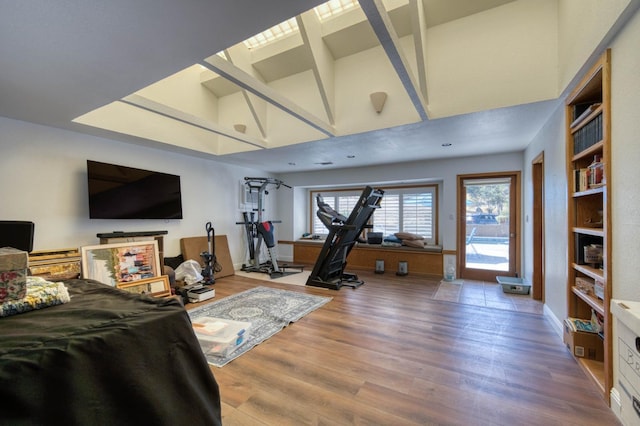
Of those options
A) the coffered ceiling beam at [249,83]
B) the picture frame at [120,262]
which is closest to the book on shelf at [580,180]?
the coffered ceiling beam at [249,83]

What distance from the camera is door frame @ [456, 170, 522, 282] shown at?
4.76 meters

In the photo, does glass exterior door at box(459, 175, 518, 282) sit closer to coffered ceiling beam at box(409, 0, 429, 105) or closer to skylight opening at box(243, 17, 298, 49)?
coffered ceiling beam at box(409, 0, 429, 105)

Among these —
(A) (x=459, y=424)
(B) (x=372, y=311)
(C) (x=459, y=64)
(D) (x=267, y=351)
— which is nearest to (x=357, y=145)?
(C) (x=459, y=64)

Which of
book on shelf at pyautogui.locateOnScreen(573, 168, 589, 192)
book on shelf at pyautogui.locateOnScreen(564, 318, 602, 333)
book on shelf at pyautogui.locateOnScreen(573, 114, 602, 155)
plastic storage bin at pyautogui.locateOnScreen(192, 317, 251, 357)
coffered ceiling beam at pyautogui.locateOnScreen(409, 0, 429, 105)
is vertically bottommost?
plastic storage bin at pyautogui.locateOnScreen(192, 317, 251, 357)

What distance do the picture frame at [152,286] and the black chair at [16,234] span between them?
3.40ft

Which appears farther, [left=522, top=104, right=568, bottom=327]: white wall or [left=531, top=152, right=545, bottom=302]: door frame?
[left=531, top=152, right=545, bottom=302]: door frame

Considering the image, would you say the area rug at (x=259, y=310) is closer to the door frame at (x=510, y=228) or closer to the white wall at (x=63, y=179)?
the white wall at (x=63, y=179)

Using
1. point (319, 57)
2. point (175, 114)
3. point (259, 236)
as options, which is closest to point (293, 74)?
point (319, 57)

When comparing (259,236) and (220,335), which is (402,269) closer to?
(259,236)

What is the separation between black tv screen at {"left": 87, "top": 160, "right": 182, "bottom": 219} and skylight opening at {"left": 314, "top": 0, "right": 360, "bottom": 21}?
11.7 ft

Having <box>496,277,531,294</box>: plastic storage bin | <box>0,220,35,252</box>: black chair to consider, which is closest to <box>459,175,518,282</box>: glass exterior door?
<box>496,277,531,294</box>: plastic storage bin

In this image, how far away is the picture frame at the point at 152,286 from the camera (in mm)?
3455

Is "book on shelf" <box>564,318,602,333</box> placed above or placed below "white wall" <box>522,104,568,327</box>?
below

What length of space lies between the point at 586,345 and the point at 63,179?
6037mm
